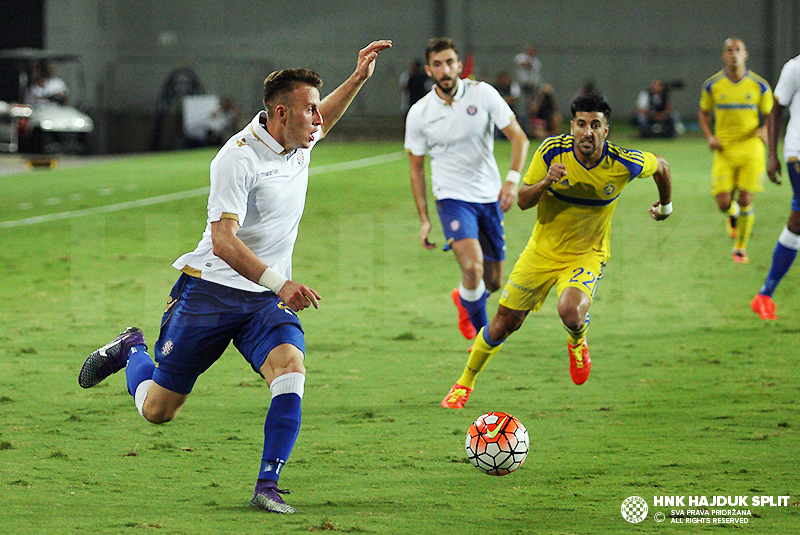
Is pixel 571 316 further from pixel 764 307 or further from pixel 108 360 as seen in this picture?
pixel 764 307

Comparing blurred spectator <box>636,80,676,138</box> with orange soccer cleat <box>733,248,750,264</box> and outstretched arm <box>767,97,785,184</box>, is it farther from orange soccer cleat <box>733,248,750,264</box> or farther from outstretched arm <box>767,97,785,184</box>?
outstretched arm <box>767,97,785,184</box>

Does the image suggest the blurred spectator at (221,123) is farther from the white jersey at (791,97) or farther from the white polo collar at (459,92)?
the white jersey at (791,97)

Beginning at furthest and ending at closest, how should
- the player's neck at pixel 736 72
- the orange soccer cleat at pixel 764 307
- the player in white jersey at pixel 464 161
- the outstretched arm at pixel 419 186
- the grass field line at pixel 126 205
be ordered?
the grass field line at pixel 126 205
the player's neck at pixel 736 72
the orange soccer cleat at pixel 764 307
the outstretched arm at pixel 419 186
the player in white jersey at pixel 464 161

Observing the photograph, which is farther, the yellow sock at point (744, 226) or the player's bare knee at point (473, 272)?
the yellow sock at point (744, 226)

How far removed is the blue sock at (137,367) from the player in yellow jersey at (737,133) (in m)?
9.18

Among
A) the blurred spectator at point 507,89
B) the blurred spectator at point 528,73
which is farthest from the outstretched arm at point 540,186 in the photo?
the blurred spectator at point 528,73

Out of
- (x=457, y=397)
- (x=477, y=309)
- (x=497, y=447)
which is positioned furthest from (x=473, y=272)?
(x=497, y=447)

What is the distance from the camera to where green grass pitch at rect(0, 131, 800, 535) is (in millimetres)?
5324

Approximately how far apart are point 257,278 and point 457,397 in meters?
2.76

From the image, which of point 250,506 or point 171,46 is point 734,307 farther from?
point 171,46

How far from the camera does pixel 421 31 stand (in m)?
39.5

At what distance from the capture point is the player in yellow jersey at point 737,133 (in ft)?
45.0

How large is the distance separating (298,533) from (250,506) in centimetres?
48

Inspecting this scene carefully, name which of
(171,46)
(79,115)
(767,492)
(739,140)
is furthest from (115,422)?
(171,46)
